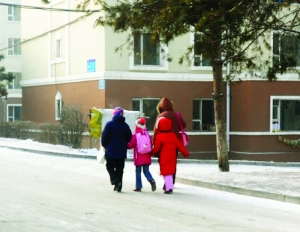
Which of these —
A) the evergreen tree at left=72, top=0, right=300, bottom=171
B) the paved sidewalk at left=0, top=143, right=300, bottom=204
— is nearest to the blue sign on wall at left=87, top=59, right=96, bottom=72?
the evergreen tree at left=72, top=0, right=300, bottom=171

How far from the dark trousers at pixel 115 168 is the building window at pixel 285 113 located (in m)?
18.4

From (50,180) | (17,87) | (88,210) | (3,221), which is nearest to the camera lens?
(3,221)

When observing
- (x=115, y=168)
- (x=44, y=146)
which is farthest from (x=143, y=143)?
(x=44, y=146)

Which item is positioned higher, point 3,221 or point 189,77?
point 189,77

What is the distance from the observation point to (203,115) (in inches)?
1325

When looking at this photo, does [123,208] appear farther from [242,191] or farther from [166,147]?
[242,191]

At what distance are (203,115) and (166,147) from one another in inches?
729

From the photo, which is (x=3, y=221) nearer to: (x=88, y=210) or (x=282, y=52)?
(x=88, y=210)

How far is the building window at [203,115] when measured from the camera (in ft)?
110

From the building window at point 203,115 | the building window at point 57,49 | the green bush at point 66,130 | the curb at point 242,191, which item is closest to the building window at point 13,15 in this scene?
the building window at point 57,49

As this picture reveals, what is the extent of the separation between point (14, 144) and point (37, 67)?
29.9 feet

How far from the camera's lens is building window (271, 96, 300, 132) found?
108ft

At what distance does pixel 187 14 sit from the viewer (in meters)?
16.0

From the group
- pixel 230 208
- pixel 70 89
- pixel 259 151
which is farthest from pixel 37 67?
pixel 230 208
